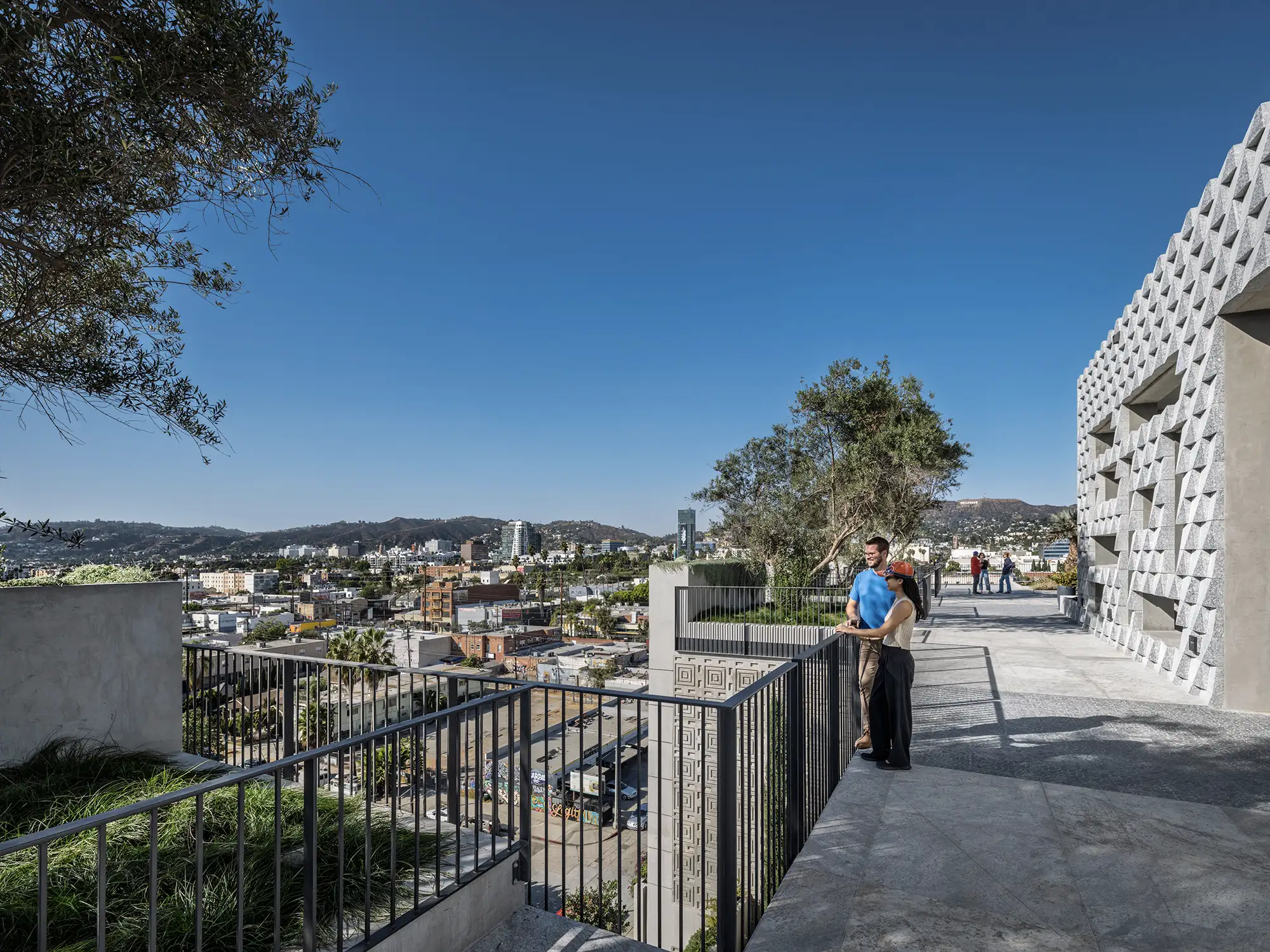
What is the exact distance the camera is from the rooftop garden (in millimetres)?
2314

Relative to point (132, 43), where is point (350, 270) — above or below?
above

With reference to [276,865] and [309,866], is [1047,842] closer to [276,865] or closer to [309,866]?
[309,866]

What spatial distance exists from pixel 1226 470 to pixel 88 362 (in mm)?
10265

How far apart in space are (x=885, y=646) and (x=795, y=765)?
1512 millimetres

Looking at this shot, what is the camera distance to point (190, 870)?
2.72m

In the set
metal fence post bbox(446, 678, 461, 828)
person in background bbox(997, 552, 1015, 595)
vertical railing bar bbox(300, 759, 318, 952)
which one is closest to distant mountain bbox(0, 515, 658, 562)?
metal fence post bbox(446, 678, 461, 828)

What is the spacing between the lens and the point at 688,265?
23750 mm

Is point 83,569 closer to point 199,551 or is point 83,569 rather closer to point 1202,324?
point 1202,324

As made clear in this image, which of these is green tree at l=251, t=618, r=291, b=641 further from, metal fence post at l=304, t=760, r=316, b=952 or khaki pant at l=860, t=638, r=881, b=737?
metal fence post at l=304, t=760, r=316, b=952

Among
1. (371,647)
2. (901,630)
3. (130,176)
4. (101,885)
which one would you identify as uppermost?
(130,176)

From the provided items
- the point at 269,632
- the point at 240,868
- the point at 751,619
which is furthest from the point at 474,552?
the point at 240,868

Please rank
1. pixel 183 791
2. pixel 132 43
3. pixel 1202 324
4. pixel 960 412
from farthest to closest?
pixel 960 412, pixel 1202 324, pixel 132 43, pixel 183 791

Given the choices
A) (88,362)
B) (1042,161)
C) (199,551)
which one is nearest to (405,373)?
(199,551)

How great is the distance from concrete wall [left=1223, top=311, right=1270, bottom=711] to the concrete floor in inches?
19.1
